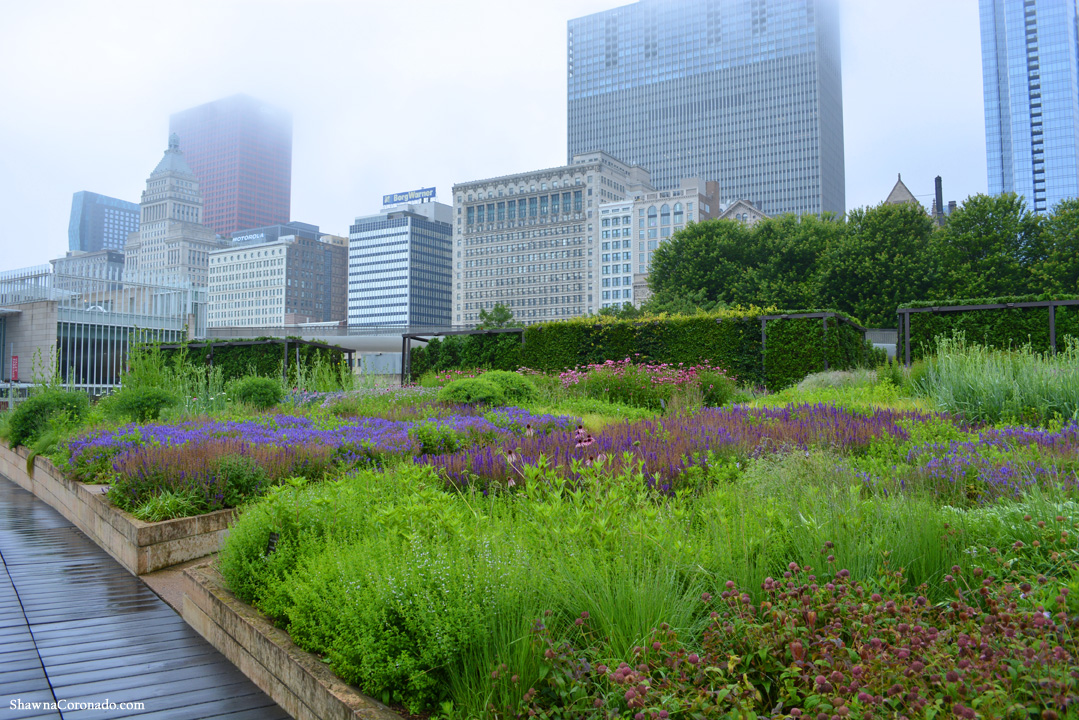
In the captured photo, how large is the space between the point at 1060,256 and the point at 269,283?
513 ft

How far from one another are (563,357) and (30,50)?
47.4 feet

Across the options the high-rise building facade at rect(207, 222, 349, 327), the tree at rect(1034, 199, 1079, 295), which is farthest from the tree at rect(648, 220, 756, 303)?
the high-rise building facade at rect(207, 222, 349, 327)

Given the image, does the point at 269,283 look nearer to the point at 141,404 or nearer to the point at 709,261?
the point at 709,261

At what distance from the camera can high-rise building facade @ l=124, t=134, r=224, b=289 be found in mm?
162625

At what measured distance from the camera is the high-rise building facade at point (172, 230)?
534 feet

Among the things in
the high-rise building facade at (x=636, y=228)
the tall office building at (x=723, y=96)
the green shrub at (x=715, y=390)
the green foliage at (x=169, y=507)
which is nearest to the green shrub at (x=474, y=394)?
the green shrub at (x=715, y=390)

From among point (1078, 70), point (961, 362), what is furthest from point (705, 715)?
→ point (1078, 70)

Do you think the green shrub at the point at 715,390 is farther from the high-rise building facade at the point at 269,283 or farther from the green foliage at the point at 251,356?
the high-rise building facade at the point at 269,283

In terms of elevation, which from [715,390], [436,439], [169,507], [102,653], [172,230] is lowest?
[102,653]

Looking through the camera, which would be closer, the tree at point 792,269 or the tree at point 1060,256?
the tree at point 1060,256

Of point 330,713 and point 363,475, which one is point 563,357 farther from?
point 330,713

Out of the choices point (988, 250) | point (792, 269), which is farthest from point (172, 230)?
point (988, 250)

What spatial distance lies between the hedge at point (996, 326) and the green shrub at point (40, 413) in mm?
17993

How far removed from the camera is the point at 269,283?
158 m
